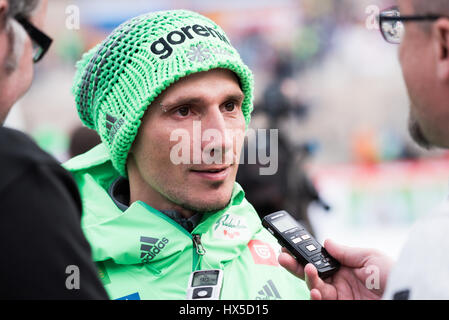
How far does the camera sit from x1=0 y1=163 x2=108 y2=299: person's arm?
51.9 inches

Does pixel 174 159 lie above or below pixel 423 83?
below

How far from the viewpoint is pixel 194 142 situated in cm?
221

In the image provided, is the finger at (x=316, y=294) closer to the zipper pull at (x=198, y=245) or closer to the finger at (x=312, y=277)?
the finger at (x=312, y=277)

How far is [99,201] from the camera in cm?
243

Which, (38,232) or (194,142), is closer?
(38,232)

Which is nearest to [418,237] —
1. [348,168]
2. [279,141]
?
[279,141]

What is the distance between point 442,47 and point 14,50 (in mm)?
1168

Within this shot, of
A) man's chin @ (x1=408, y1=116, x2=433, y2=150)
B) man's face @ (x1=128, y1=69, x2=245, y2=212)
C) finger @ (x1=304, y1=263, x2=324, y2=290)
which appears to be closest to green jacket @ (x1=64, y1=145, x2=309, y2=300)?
man's face @ (x1=128, y1=69, x2=245, y2=212)

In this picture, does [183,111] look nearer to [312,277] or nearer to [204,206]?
[204,206]

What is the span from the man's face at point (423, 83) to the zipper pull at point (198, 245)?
101cm

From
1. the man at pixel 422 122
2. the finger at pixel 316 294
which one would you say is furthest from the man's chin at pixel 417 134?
the finger at pixel 316 294

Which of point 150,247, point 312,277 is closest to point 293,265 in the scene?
point 312,277

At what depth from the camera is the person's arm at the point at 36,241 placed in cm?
132

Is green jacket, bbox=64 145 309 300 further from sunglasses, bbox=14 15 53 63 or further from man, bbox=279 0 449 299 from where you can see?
sunglasses, bbox=14 15 53 63
